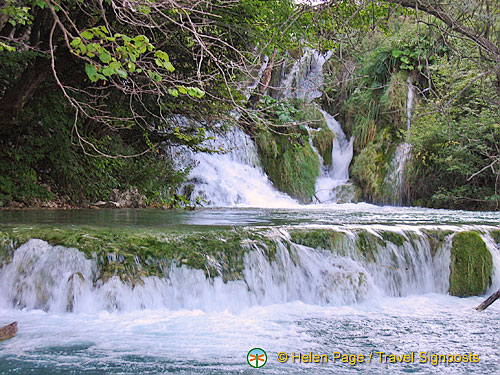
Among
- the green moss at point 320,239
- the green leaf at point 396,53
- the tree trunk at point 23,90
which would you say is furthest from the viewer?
the green leaf at point 396,53

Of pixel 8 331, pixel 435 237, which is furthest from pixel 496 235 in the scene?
pixel 8 331

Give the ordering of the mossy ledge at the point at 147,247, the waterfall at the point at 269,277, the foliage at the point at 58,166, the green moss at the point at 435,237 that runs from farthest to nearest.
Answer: the foliage at the point at 58,166 → the green moss at the point at 435,237 → the mossy ledge at the point at 147,247 → the waterfall at the point at 269,277

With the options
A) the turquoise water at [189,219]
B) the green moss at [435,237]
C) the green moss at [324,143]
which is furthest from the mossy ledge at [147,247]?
the green moss at [324,143]

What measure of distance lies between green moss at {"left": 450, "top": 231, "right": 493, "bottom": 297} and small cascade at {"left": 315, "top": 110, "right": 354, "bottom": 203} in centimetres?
827

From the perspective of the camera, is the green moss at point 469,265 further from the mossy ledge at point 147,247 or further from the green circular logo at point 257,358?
the green circular logo at point 257,358

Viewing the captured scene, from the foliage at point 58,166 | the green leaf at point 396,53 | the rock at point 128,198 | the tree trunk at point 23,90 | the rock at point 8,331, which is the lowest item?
the rock at point 8,331

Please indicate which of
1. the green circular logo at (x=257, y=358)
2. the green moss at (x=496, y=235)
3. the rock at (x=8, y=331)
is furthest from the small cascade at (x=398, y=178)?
the rock at (x=8, y=331)

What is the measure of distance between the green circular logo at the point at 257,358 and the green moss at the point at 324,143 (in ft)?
40.8

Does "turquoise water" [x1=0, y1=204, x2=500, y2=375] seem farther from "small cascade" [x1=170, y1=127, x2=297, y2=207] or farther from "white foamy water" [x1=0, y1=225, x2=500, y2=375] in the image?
"small cascade" [x1=170, y1=127, x2=297, y2=207]

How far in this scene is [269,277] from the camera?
13.7 ft

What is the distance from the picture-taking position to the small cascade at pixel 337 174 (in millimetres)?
13509

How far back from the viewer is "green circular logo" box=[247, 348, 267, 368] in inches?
102

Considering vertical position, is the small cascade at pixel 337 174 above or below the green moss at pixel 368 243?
above

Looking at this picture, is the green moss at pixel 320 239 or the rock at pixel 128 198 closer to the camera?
the green moss at pixel 320 239
